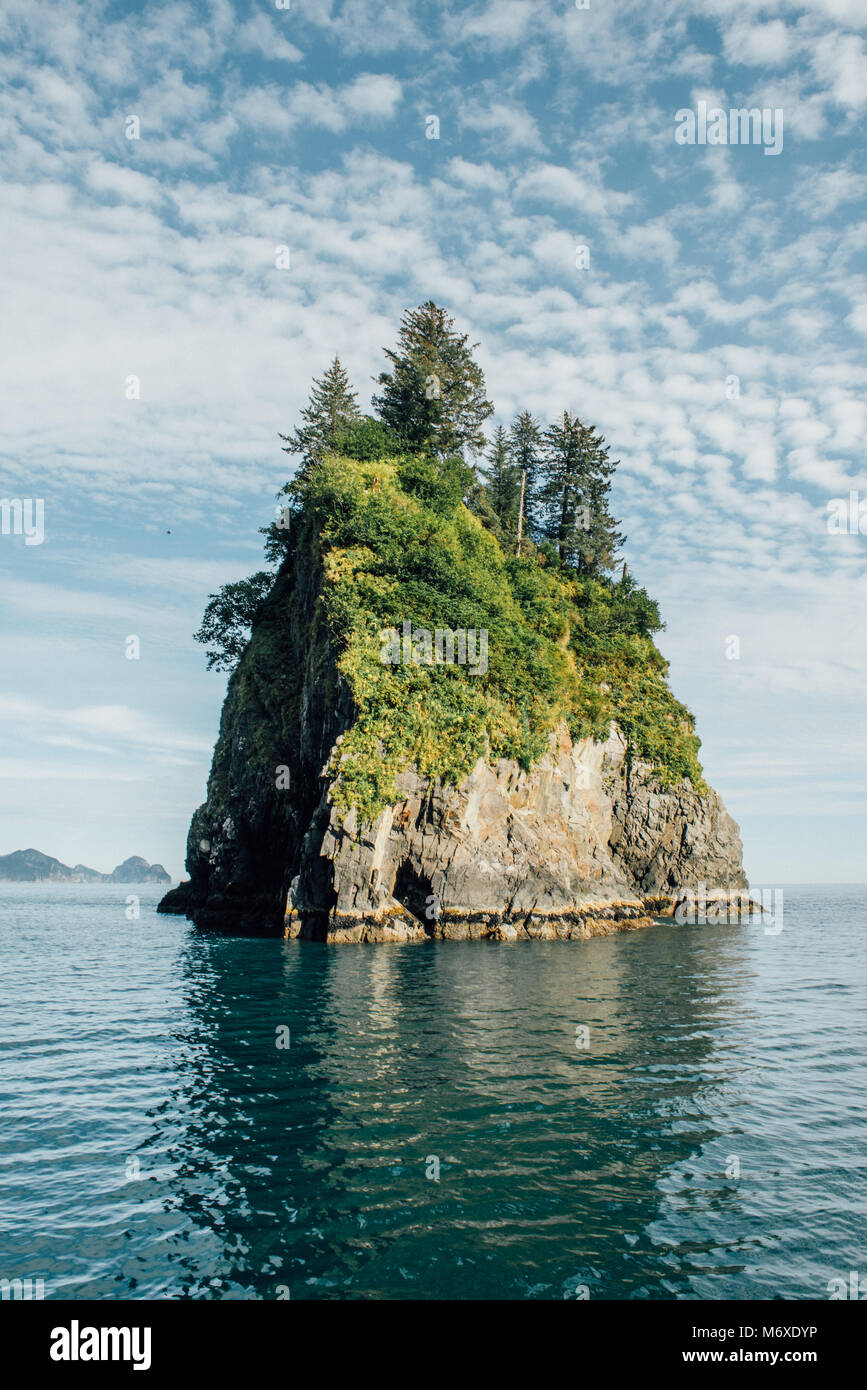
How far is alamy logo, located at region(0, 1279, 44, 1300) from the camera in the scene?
23.8 feet

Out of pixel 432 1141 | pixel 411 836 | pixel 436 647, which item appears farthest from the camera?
pixel 436 647

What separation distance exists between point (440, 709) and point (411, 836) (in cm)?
674

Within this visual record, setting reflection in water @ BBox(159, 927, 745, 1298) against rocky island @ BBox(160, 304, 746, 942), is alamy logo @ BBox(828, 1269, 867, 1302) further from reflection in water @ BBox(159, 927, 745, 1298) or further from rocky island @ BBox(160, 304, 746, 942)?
rocky island @ BBox(160, 304, 746, 942)

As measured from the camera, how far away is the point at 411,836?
35.9 metres

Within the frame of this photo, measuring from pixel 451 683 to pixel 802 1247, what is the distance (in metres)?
31.2

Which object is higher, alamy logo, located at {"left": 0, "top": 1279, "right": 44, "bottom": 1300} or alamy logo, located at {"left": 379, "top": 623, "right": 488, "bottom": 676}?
alamy logo, located at {"left": 379, "top": 623, "right": 488, "bottom": 676}

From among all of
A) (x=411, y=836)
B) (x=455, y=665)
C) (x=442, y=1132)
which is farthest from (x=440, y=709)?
(x=442, y=1132)

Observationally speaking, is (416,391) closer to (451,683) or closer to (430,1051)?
(451,683)

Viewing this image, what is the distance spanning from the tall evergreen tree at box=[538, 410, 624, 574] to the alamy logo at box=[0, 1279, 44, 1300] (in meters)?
54.0

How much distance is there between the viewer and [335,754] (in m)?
34.8

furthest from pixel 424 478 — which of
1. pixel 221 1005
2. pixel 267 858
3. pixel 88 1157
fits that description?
pixel 88 1157

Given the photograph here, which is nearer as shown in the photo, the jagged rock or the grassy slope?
the jagged rock
